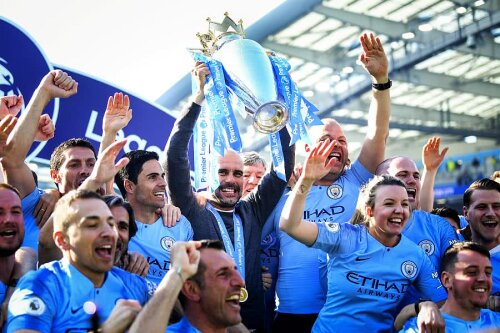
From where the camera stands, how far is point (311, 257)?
472 centimetres

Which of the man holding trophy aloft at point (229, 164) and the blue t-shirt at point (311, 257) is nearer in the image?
the man holding trophy aloft at point (229, 164)

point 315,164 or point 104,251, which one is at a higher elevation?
point 315,164

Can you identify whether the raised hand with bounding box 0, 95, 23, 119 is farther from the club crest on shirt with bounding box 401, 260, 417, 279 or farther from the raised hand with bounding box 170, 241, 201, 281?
the club crest on shirt with bounding box 401, 260, 417, 279

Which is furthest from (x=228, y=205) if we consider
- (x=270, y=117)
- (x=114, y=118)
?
(x=114, y=118)

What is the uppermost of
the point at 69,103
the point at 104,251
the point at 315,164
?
the point at 69,103

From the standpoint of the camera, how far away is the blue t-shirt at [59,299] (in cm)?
306

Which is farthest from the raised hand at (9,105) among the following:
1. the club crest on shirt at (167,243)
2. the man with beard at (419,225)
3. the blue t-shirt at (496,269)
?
the blue t-shirt at (496,269)

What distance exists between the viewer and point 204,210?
4.64 metres

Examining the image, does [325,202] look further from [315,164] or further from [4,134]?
[4,134]

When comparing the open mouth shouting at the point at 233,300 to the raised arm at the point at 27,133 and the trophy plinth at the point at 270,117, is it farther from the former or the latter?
the raised arm at the point at 27,133

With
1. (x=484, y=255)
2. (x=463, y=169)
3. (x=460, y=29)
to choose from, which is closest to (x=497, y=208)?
(x=484, y=255)

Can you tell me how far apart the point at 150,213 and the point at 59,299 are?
1.34m

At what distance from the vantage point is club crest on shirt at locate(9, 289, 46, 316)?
3.06 metres

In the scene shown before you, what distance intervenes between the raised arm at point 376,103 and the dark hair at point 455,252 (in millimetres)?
862
